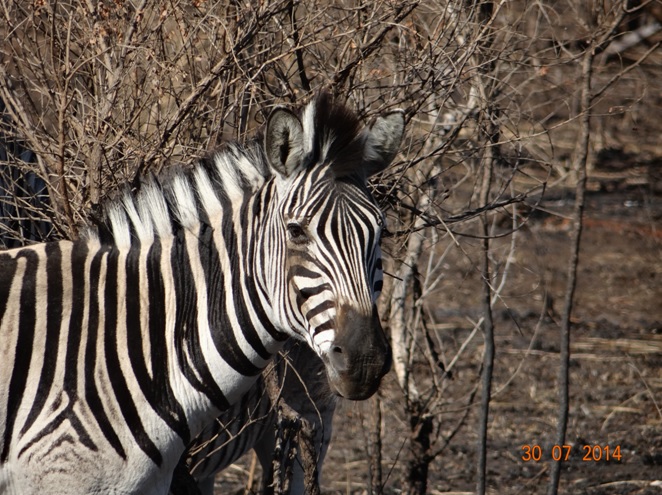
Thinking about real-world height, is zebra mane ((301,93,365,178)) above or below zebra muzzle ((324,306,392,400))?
above

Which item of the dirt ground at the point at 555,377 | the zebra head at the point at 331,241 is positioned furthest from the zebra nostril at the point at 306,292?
the dirt ground at the point at 555,377

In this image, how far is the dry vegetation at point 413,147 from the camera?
396cm

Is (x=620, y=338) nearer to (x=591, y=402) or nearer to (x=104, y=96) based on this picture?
(x=591, y=402)

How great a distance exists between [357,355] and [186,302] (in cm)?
71

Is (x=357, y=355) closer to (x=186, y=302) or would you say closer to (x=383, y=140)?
(x=186, y=302)

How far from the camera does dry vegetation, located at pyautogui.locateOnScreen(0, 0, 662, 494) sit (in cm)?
396

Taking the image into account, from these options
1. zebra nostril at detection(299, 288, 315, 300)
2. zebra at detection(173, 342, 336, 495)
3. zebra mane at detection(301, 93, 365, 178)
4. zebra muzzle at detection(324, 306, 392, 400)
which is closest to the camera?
zebra muzzle at detection(324, 306, 392, 400)

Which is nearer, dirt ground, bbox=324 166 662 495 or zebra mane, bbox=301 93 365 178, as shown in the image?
zebra mane, bbox=301 93 365 178

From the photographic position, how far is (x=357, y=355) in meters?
2.89

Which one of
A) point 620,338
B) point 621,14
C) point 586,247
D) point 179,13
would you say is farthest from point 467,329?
point 179,13

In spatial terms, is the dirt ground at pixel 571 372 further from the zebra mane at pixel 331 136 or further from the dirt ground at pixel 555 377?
the zebra mane at pixel 331 136

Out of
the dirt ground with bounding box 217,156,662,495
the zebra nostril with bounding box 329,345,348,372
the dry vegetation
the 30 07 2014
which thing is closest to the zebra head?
the zebra nostril with bounding box 329,345,348,372

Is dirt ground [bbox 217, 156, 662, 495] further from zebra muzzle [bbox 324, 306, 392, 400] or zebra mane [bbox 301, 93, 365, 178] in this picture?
zebra muzzle [bbox 324, 306, 392, 400]

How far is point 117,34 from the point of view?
4.06 metres
